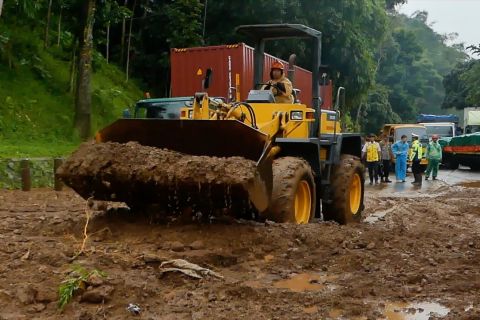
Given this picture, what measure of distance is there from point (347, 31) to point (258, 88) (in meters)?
19.1

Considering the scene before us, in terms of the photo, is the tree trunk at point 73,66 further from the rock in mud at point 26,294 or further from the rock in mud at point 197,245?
the rock in mud at point 26,294

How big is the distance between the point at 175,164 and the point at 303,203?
2.26 m

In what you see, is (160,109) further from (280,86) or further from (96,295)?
(96,295)

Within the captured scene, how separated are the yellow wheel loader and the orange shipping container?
8314mm

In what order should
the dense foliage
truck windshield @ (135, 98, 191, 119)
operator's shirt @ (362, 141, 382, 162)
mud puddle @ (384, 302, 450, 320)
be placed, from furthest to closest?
operator's shirt @ (362, 141, 382, 162) < the dense foliage < truck windshield @ (135, 98, 191, 119) < mud puddle @ (384, 302, 450, 320)

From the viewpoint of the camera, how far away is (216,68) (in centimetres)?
1872

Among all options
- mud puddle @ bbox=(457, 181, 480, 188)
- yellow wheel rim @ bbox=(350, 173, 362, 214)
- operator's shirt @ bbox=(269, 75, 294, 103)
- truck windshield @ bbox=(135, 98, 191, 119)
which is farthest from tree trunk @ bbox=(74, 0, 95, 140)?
mud puddle @ bbox=(457, 181, 480, 188)

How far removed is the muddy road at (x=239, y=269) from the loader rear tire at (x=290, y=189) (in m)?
0.20

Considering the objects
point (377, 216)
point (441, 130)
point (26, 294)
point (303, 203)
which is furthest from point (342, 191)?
point (441, 130)

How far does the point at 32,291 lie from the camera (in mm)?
5047

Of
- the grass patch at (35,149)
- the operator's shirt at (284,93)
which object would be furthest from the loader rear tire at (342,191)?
the grass patch at (35,149)

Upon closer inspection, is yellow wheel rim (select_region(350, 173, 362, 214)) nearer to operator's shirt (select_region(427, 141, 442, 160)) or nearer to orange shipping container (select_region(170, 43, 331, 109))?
orange shipping container (select_region(170, 43, 331, 109))

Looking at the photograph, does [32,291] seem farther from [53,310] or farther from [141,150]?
[141,150]

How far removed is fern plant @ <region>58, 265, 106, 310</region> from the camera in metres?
4.93
